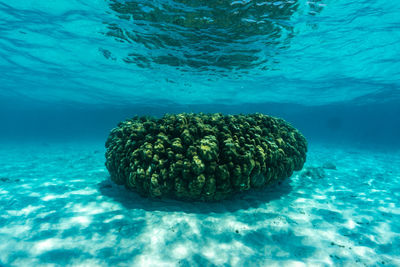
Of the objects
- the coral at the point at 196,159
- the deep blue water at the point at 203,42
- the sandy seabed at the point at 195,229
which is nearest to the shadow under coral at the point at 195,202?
the sandy seabed at the point at 195,229

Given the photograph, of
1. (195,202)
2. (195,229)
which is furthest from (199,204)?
(195,229)

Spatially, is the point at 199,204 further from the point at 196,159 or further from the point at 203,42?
the point at 203,42

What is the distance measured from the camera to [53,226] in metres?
5.15

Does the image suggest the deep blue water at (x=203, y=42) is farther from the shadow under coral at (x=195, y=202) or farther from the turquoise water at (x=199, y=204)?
the shadow under coral at (x=195, y=202)

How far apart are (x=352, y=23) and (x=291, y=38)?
3769 millimetres

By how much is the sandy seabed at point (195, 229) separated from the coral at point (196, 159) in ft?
2.57

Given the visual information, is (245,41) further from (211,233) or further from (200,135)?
(211,233)

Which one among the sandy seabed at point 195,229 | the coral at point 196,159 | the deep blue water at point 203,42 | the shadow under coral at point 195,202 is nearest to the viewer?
the sandy seabed at point 195,229

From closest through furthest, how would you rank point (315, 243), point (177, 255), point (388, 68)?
point (177, 255) → point (315, 243) → point (388, 68)

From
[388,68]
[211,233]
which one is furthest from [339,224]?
[388,68]

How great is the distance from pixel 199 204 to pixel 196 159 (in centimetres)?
183

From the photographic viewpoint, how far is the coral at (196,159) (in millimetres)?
6098

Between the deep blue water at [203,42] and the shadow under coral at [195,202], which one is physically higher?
the deep blue water at [203,42]

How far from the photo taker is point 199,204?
667cm
